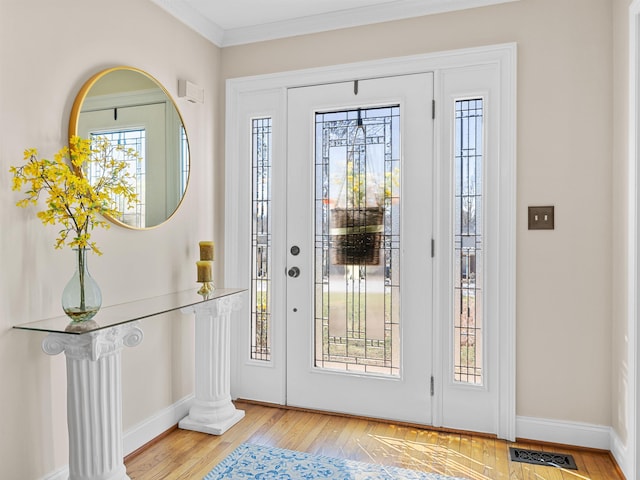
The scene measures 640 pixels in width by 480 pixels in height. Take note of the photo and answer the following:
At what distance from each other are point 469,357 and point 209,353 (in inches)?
60.9

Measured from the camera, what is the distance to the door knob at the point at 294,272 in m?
3.11

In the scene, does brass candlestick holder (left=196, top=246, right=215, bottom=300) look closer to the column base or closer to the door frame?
the door frame

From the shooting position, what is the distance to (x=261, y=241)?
3.23m

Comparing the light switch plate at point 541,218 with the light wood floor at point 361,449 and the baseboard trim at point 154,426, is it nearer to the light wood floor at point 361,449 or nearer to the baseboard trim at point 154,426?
the light wood floor at point 361,449

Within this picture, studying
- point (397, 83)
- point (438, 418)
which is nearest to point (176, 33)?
point (397, 83)

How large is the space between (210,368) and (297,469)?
0.82m

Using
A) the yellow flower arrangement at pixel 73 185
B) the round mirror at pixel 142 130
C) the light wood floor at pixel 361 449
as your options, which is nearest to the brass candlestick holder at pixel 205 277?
the round mirror at pixel 142 130

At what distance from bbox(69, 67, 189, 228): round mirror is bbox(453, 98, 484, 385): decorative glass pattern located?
5.48 feet

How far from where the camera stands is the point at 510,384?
2664mm

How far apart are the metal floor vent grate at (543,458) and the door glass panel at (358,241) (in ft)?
2.52

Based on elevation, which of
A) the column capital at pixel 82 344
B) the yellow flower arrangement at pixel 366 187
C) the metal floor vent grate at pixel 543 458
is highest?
the yellow flower arrangement at pixel 366 187

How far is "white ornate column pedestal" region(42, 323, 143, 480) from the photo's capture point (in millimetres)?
1902

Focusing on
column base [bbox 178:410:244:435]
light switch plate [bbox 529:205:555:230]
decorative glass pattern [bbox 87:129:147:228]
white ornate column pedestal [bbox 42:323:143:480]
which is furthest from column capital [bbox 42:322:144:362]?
light switch plate [bbox 529:205:555:230]

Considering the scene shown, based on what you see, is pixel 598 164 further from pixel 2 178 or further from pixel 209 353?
pixel 2 178
